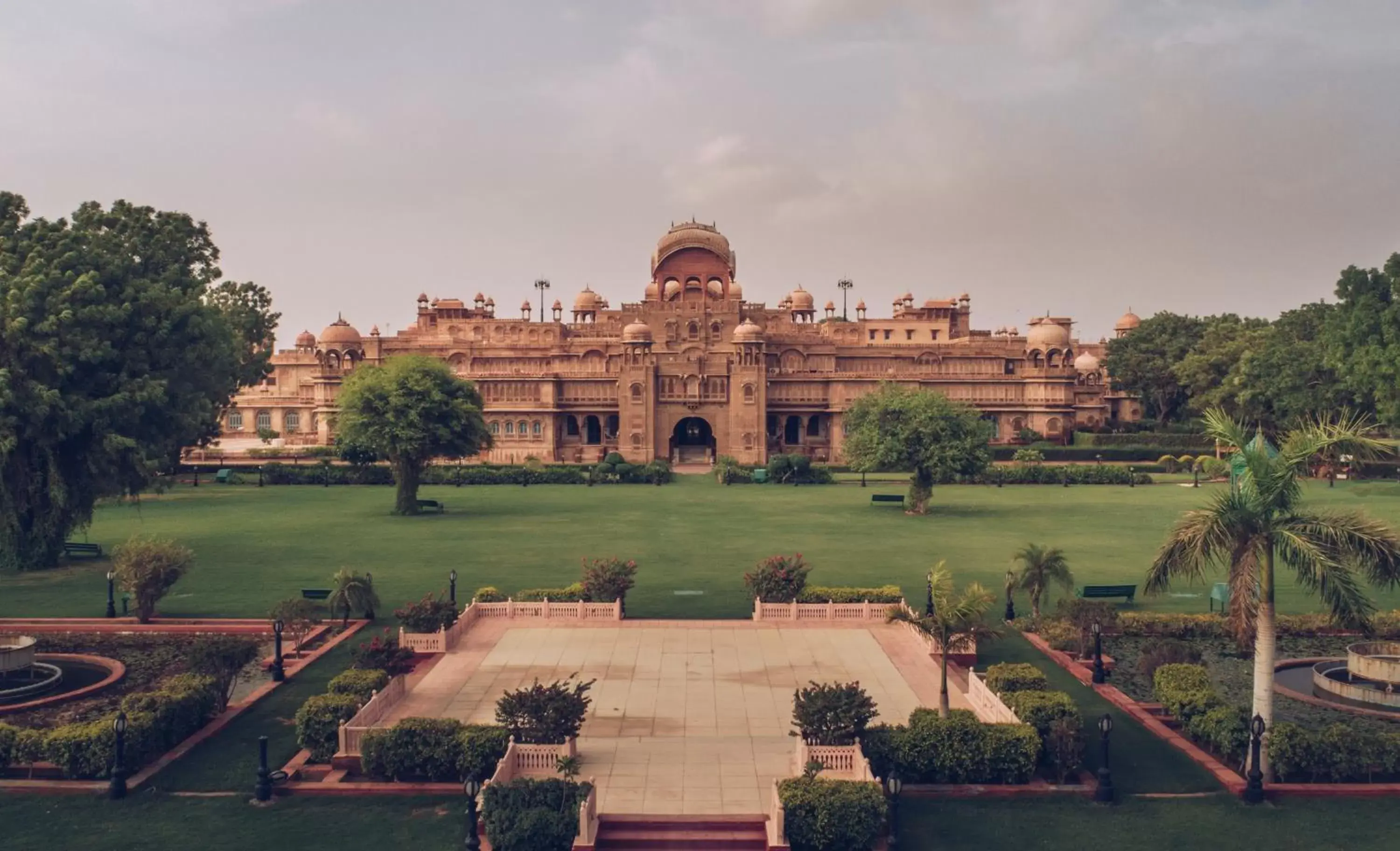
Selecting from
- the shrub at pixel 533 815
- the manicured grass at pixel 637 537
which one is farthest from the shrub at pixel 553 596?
the shrub at pixel 533 815

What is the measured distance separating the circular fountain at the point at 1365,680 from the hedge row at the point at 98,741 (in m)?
19.3

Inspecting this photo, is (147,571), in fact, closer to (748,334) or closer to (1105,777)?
(1105,777)

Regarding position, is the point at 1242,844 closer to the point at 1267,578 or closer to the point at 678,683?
the point at 1267,578

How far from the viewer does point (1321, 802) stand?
591 inches

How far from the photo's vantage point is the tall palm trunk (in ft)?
51.3

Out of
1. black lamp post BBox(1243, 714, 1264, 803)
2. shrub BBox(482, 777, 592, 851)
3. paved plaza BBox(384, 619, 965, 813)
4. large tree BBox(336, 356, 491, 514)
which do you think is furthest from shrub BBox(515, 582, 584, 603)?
large tree BBox(336, 356, 491, 514)

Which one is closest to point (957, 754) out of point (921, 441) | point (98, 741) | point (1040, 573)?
point (1040, 573)

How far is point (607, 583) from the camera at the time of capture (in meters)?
25.2

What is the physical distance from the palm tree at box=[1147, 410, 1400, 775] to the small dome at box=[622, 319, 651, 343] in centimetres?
6058

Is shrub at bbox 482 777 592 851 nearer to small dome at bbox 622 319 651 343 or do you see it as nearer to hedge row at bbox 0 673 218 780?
hedge row at bbox 0 673 218 780

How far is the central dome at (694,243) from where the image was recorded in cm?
9050

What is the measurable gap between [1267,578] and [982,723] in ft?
15.1

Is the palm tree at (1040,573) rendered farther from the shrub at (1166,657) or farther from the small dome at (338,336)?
the small dome at (338,336)

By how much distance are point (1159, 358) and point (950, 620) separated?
75224mm
